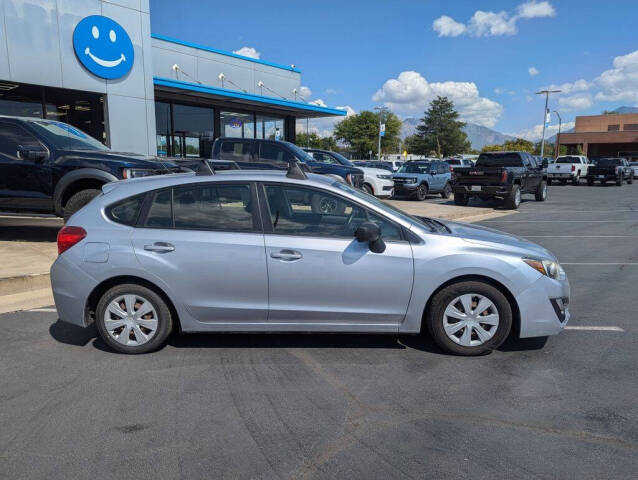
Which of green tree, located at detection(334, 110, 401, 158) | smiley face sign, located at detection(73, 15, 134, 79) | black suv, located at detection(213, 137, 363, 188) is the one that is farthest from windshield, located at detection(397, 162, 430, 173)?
green tree, located at detection(334, 110, 401, 158)

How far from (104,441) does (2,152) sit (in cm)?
705

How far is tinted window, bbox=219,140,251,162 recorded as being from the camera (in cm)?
1316

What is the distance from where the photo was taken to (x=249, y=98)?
21266 mm

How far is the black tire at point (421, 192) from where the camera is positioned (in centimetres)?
1994

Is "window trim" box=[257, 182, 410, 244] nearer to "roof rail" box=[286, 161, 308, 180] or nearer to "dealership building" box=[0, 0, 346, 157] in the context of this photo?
"roof rail" box=[286, 161, 308, 180]

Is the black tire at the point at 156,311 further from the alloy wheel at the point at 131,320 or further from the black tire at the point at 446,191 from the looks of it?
the black tire at the point at 446,191

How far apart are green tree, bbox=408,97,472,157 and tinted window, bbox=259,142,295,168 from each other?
86196mm

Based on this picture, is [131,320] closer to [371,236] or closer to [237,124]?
[371,236]

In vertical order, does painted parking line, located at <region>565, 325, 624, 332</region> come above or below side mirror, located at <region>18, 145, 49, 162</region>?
below

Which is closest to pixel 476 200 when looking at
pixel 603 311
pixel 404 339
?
pixel 603 311

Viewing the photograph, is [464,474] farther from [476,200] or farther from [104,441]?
[476,200]

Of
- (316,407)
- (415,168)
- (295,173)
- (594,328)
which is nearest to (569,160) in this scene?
(415,168)

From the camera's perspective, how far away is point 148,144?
16266 millimetres

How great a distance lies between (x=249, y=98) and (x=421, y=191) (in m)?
8.48
